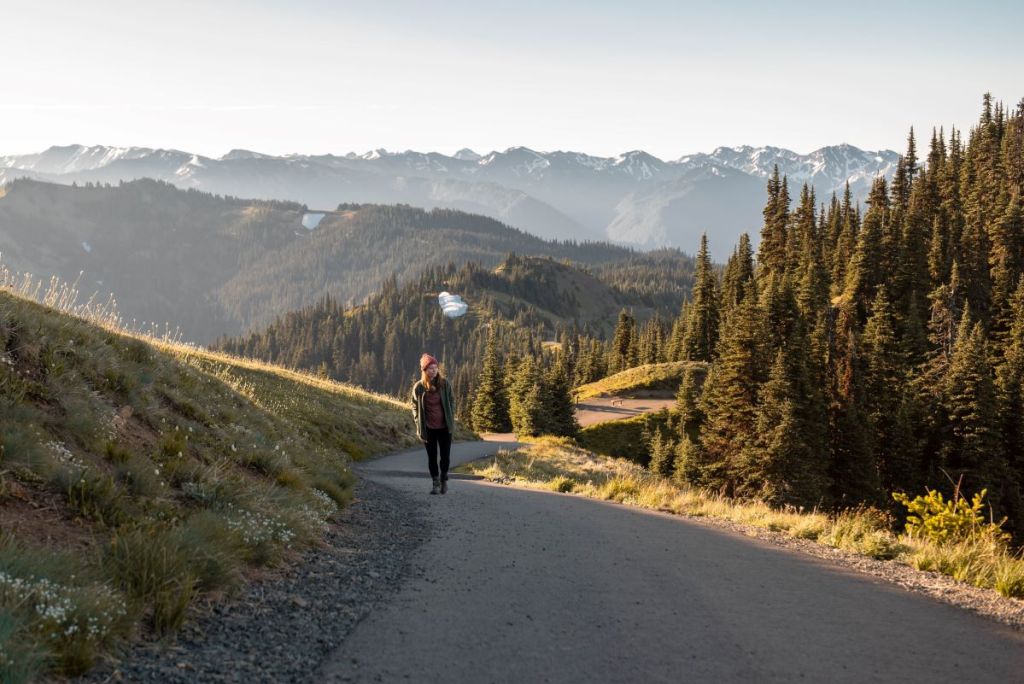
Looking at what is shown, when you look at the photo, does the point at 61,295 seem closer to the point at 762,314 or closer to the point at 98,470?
the point at 98,470

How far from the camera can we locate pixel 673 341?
4343 inches

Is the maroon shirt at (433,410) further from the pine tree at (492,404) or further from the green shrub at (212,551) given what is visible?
the pine tree at (492,404)

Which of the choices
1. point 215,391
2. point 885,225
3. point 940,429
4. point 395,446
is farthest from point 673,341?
point 215,391

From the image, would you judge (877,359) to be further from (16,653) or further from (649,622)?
(16,653)

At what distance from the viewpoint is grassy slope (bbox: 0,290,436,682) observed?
→ 4.93 metres

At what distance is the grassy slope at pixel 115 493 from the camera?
493 centimetres

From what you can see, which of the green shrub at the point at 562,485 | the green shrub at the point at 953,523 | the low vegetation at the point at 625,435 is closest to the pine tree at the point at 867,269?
the low vegetation at the point at 625,435

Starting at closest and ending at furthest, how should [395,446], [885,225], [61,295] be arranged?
[61,295] < [395,446] < [885,225]

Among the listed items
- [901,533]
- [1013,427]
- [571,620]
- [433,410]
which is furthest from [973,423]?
[571,620]

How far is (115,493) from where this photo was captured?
7199 millimetres

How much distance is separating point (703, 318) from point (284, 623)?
101016 millimetres

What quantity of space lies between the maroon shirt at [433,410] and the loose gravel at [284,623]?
14.7 ft

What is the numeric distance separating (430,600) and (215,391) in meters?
9.65

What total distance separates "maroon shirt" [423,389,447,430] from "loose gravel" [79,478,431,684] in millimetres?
4483
